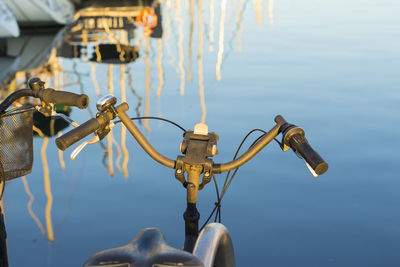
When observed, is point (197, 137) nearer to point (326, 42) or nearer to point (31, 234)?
point (31, 234)

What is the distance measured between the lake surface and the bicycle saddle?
2684mm

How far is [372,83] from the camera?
1025cm

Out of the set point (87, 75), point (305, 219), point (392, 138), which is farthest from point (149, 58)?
point (305, 219)

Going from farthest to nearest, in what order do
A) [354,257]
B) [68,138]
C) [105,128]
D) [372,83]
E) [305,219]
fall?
[372,83]
[305,219]
[354,257]
[105,128]
[68,138]

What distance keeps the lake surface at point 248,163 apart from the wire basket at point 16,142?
1.75m

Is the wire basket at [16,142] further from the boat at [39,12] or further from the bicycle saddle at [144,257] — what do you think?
the boat at [39,12]

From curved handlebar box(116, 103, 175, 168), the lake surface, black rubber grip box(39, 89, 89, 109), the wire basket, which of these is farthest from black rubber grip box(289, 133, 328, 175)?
the lake surface

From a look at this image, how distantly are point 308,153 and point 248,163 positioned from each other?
448cm

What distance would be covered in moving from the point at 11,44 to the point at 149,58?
12.4ft

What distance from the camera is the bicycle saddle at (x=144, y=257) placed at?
2010 mm

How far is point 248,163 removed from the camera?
6.66 metres

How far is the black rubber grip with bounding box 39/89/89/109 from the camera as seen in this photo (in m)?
2.46

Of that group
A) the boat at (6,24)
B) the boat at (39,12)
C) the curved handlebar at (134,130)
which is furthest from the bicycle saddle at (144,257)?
the boat at (39,12)

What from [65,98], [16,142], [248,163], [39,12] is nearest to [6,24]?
[39,12]
